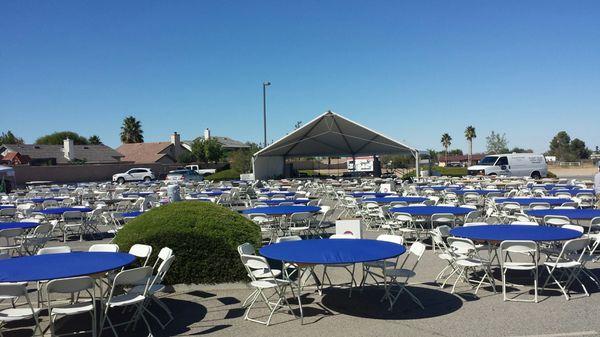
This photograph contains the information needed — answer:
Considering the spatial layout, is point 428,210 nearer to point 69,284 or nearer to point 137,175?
point 69,284

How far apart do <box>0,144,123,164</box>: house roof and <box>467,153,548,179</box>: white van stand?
4514cm

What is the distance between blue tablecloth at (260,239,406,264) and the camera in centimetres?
510

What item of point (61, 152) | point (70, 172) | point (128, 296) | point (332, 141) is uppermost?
point (61, 152)

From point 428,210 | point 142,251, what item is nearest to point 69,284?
point 142,251

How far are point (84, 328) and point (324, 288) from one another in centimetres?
306

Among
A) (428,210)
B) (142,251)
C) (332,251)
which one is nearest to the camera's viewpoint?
(332,251)

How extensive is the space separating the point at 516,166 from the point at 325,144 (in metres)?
13.4

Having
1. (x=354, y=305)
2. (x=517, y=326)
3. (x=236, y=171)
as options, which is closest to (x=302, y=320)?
(x=354, y=305)

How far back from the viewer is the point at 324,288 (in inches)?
263

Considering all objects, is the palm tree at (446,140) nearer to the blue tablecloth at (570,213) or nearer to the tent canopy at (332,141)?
the tent canopy at (332,141)

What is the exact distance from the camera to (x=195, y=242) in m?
6.86

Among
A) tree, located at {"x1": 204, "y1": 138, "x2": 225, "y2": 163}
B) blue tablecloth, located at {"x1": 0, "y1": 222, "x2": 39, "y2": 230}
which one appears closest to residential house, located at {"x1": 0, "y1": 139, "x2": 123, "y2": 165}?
tree, located at {"x1": 204, "y1": 138, "x2": 225, "y2": 163}

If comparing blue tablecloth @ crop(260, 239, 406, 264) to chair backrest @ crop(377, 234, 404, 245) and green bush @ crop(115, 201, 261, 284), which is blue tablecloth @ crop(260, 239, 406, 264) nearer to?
chair backrest @ crop(377, 234, 404, 245)

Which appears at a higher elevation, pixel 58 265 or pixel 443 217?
pixel 58 265
